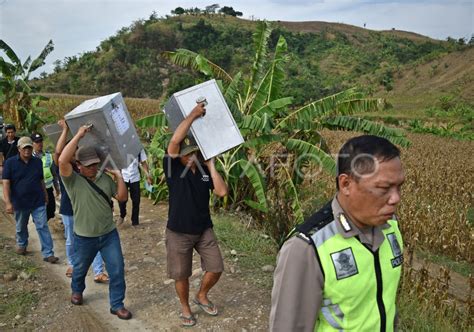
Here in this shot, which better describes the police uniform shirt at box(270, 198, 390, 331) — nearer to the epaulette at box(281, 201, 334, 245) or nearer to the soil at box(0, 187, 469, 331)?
the epaulette at box(281, 201, 334, 245)

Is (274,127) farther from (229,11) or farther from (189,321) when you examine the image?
(229,11)

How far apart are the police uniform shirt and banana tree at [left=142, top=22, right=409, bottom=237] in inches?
181

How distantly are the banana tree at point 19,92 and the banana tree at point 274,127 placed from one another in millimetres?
8113

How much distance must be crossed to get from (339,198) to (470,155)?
51.9 ft

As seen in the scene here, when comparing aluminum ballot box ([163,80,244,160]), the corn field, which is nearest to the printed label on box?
aluminum ballot box ([163,80,244,160])

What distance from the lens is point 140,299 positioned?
4992mm

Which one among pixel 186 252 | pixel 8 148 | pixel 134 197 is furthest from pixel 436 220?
pixel 8 148

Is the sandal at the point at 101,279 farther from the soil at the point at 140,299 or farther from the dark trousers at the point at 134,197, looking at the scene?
the dark trousers at the point at 134,197

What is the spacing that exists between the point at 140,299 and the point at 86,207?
142 cm

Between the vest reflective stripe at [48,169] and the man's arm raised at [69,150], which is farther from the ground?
the man's arm raised at [69,150]

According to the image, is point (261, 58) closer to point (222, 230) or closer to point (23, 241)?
point (222, 230)

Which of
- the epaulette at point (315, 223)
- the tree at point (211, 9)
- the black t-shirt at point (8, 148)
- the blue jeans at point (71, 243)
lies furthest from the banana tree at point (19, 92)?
the tree at point (211, 9)

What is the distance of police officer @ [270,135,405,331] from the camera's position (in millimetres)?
1653

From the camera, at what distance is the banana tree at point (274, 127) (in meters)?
6.70
